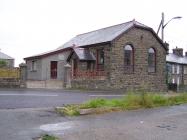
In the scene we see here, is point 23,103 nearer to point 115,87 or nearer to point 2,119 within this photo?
point 2,119

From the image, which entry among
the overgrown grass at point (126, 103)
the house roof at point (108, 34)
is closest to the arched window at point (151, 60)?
the house roof at point (108, 34)

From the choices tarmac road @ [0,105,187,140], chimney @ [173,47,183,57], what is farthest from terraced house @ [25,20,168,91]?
chimney @ [173,47,183,57]

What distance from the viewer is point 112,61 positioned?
110 feet

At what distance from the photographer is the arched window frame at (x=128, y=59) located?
34.9 meters

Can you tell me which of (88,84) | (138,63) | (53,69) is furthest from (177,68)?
(88,84)

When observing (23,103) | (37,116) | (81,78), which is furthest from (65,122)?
(81,78)

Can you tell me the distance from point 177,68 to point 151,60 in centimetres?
1866

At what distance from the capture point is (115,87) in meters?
33.1

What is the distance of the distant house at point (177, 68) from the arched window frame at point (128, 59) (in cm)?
1747

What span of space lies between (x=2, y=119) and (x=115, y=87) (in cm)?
2327

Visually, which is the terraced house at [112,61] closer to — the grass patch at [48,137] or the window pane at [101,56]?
the window pane at [101,56]

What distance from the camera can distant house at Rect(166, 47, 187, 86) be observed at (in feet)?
174

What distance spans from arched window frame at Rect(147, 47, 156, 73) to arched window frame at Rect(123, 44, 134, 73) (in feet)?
8.65

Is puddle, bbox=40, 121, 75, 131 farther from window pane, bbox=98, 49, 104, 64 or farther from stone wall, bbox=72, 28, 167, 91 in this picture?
window pane, bbox=98, 49, 104, 64
